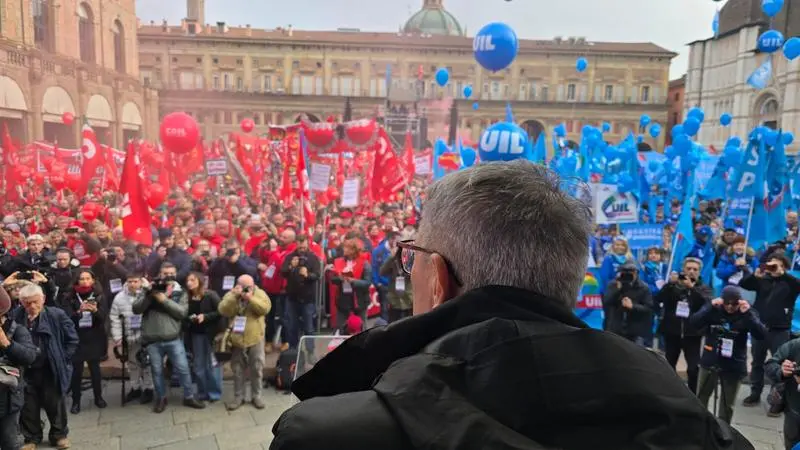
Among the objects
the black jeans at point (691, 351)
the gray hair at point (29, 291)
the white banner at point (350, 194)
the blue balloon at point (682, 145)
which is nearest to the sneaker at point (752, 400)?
the black jeans at point (691, 351)

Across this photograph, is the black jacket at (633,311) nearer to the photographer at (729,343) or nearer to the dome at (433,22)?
the photographer at (729,343)

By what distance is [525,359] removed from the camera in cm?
83

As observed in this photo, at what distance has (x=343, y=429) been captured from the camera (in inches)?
31.6

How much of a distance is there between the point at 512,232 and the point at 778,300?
6.54 meters

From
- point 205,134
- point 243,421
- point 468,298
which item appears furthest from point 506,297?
point 205,134

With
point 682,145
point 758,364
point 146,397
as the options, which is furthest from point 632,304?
point 682,145

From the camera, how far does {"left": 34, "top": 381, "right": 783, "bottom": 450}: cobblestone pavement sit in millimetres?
5125

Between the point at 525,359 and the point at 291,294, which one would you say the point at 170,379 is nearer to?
the point at 291,294

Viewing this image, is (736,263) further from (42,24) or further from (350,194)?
(42,24)

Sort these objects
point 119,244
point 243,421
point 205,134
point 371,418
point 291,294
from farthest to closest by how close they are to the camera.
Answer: point 205,134, point 119,244, point 291,294, point 243,421, point 371,418

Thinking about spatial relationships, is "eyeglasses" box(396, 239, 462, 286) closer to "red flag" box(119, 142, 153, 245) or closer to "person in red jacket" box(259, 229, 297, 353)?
"person in red jacket" box(259, 229, 297, 353)

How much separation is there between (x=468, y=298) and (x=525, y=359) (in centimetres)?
15

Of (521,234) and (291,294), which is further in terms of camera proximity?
(291,294)

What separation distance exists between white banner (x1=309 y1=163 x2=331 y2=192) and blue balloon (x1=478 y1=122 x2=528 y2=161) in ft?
9.12
